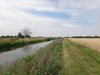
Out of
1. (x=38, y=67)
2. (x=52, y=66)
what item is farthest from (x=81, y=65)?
(x=38, y=67)

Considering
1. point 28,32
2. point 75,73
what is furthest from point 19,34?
point 75,73

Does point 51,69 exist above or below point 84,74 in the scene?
above

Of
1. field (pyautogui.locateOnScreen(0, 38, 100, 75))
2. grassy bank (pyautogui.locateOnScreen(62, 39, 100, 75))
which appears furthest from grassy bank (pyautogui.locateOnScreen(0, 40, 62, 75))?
grassy bank (pyautogui.locateOnScreen(62, 39, 100, 75))

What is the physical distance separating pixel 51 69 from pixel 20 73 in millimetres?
1384

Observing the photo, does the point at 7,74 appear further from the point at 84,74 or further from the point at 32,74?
the point at 84,74

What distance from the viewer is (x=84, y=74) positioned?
6.28 m

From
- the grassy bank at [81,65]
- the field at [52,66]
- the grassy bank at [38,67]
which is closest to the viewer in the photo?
the grassy bank at [38,67]

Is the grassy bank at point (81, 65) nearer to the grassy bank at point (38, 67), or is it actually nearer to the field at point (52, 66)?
the field at point (52, 66)

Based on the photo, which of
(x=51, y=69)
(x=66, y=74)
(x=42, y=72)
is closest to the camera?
(x=42, y=72)

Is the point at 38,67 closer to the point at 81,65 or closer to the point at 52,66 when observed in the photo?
the point at 52,66

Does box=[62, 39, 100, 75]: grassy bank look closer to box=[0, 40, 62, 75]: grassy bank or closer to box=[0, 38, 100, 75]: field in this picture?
box=[0, 38, 100, 75]: field

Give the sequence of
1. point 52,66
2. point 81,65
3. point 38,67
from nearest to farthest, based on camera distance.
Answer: point 38,67 → point 52,66 → point 81,65

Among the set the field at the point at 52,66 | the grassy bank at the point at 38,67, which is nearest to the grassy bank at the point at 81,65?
the field at the point at 52,66

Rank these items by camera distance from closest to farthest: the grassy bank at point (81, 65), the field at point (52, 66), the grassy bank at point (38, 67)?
the grassy bank at point (38, 67), the field at point (52, 66), the grassy bank at point (81, 65)
